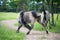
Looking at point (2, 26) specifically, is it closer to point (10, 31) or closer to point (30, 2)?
point (10, 31)

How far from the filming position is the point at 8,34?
2.28m

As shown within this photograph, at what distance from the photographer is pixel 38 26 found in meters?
2.35

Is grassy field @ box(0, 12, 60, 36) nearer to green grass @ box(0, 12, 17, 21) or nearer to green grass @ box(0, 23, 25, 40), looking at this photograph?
green grass @ box(0, 12, 17, 21)

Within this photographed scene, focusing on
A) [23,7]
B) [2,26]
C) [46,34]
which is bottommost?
[46,34]

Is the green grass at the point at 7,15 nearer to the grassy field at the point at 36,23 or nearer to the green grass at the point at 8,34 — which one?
the grassy field at the point at 36,23

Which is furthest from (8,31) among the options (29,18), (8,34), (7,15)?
(29,18)

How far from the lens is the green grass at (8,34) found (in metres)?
2.27

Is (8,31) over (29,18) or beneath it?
beneath

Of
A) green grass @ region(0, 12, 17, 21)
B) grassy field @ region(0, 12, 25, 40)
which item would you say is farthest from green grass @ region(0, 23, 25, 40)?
green grass @ region(0, 12, 17, 21)

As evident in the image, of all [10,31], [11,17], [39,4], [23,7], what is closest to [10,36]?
[10,31]

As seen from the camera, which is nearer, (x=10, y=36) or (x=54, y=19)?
(x=10, y=36)

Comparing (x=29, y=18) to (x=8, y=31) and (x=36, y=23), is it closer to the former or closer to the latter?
(x=36, y=23)

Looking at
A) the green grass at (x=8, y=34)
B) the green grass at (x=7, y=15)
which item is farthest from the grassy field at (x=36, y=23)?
the green grass at (x=8, y=34)

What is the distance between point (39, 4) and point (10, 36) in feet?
1.76
